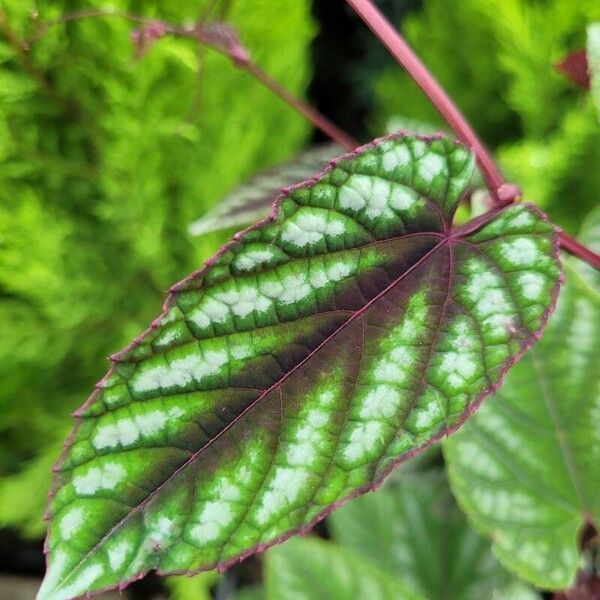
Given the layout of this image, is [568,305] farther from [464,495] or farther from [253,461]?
[253,461]

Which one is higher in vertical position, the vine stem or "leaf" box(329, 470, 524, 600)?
the vine stem

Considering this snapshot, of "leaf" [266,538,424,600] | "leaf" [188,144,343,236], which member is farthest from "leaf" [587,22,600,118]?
"leaf" [266,538,424,600]

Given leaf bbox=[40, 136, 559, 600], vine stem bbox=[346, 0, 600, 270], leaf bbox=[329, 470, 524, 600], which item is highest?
vine stem bbox=[346, 0, 600, 270]

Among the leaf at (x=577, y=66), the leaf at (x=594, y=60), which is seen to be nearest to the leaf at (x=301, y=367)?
the leaf at (x=594, y=60)

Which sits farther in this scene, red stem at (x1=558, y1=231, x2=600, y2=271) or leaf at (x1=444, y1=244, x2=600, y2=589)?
leaf at (x1=444, y1=244, x2=600, y2=589)

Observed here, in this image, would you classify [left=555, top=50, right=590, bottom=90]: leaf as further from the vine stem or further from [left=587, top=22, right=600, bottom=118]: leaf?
the vine stem

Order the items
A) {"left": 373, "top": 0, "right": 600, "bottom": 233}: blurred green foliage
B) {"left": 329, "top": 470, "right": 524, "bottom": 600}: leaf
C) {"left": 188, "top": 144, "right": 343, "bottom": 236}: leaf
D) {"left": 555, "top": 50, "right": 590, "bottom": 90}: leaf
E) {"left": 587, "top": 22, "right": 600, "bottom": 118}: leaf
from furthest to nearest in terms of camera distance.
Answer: {"left": 373, "top": 0, "right": 600, "bottom": 233}: blurred green foliage < {"left": 329, "top": 470, "right": 524, "bottom": 600}: leaf < {"left": 188, "top": 144, "right": 343, "bottom": 236}: leaf < {"left": 555, "top": 50, "right": 590, "bottom": 90}: leaf < {"left": 587, "top": 22, "right": 600, "bottom": 118}: leaf
